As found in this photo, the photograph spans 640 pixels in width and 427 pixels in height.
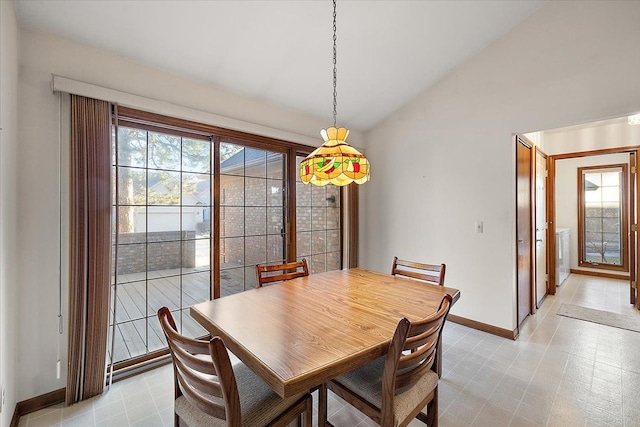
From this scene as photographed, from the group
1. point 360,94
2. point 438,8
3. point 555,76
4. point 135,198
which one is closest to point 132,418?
point 135,198

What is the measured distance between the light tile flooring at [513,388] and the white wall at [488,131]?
0.49m

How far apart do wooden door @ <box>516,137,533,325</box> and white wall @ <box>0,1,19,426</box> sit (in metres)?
4.05

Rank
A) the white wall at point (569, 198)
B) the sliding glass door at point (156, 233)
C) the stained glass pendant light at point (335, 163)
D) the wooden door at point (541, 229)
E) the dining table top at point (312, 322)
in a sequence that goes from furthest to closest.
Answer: the white wall at point (569, 198)
the wooden door at point (541, 229)
the sliding glass door at point (156, 233)
the stained glass pendant light at point (335, 163)
the dining table top at point (312, 322)

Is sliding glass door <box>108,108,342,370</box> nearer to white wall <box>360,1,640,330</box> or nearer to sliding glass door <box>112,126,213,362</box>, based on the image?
sliding glass door <box>112,126,213,362</box>

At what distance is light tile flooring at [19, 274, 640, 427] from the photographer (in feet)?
5.92

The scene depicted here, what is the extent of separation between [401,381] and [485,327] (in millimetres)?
2447

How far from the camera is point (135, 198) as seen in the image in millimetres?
2393

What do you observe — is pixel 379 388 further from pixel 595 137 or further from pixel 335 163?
pixel 595 137

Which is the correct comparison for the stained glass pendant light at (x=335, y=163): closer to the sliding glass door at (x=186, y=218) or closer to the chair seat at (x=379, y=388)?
the chair seat at (x=379, y=388)

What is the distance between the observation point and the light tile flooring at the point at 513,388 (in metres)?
1.80

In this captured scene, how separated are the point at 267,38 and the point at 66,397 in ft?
9.98

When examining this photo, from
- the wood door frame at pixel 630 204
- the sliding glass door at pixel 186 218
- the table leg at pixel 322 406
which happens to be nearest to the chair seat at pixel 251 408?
the table leg at pixel 322 406

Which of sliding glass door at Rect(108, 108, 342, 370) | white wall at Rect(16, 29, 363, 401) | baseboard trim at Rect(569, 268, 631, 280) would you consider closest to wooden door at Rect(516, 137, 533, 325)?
sliding glass door at Rect(108, 108, 342, 370)

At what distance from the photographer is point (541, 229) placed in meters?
3.96
